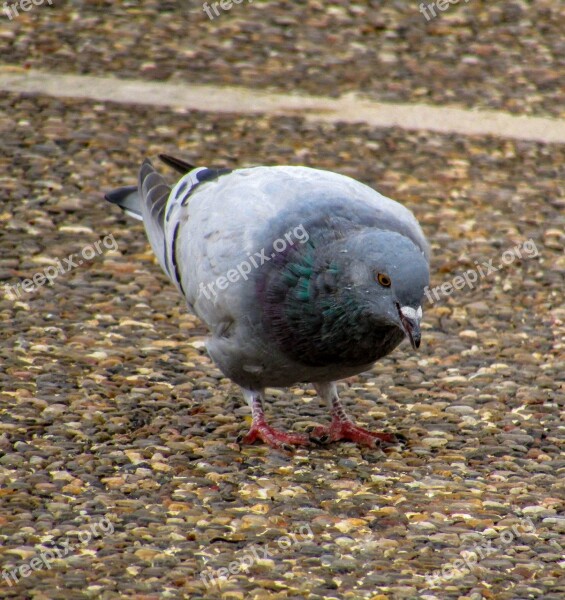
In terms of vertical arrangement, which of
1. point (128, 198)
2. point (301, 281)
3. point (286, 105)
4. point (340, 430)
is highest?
point (301, 281)

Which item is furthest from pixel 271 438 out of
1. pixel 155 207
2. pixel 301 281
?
pixel 155 207

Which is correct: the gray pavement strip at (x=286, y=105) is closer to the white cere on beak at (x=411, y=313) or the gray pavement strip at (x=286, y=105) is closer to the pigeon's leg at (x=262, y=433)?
the pigeon's leg at (x=262, y=433)

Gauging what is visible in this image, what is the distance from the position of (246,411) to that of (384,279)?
1.57m

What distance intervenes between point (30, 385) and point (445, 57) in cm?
649

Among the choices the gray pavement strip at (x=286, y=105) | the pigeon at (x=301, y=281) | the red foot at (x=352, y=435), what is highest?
the pigeon at (x=301, y=281)

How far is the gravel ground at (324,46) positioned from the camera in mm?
10031

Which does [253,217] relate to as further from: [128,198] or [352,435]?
[128,198]

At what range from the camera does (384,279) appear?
441 cm

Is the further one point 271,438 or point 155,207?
point 155,207

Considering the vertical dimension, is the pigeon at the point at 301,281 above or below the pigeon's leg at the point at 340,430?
above

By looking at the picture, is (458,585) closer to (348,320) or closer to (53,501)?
(348,320)

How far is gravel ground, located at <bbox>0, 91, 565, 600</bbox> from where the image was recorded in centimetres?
422

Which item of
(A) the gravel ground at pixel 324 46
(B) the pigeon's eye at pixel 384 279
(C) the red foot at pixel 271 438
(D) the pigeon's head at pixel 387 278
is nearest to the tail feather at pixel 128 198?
(C) the red foot at pixel 271 438

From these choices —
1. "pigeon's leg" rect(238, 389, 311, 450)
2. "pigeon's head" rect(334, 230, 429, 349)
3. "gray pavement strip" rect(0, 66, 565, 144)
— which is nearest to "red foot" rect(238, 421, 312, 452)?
"pigeon's leg" rect(238, 389, 311, 450)
